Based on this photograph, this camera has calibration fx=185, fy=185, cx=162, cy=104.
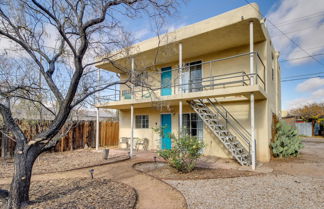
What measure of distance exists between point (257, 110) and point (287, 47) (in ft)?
38.7

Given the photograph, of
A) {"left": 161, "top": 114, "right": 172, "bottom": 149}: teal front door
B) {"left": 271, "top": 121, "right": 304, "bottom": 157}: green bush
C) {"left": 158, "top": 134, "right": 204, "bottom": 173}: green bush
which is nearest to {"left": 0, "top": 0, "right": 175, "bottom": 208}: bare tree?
{"left": 158, "top": 134, "right": 204, "bottom": 173}: green bush

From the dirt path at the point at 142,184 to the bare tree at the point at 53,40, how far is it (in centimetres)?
224

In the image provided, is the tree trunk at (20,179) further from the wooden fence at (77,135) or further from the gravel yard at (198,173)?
the wooden fence at (77,135)

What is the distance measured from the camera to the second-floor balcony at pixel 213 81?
22.0ft

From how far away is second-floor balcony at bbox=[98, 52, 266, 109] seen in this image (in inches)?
264

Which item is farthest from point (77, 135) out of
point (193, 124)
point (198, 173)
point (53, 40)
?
point (198, 173)

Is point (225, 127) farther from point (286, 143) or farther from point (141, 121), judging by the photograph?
point (141, 121)

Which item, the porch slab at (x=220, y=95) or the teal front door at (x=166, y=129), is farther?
the teal front door at (x=166, y=129)

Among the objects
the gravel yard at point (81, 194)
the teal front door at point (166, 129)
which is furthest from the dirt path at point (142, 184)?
the teal front door at point (166, 129)

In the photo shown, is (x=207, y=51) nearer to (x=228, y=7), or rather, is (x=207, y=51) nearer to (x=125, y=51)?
(x=228, y=7)

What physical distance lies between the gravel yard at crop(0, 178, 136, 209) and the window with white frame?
6.87 m

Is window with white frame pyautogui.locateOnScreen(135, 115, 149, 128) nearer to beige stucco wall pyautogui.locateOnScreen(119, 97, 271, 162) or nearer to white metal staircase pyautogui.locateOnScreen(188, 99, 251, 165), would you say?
beige stucco wall pyautogui.locateOnScreen(119, 97, 271, 162)

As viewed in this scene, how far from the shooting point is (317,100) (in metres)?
28.3

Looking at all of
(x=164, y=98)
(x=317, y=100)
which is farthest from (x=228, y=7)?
(x=317, y=100)
